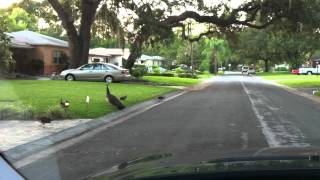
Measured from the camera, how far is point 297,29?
4238 cm

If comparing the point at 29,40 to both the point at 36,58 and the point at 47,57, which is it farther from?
the point at 47,57

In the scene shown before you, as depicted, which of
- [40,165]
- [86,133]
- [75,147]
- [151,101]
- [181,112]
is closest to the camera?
[40,165]

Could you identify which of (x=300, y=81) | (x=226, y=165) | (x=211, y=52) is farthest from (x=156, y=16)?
(x=211, y=52)

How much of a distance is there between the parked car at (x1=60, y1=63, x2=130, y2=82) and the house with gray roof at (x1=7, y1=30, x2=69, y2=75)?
7605 mm

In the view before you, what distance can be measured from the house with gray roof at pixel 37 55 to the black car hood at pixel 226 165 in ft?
147

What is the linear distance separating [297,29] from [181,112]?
23.8 metres

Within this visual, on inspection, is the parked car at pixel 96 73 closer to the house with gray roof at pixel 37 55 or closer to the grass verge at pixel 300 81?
the house with gray roof at pixel 37 55

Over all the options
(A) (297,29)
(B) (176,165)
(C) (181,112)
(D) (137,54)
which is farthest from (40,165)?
(D) (137,54)

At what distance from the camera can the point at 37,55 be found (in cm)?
5116

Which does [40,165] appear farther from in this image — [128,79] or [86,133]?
[128,79]

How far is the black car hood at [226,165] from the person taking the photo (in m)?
3.26

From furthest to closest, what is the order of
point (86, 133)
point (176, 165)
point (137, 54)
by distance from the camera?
point (137, 54) → point (86, 133) → point (176, 165)

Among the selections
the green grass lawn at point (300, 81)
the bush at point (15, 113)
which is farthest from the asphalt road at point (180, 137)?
the green grass lawn at point (300, 81)

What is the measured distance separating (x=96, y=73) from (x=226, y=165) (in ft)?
129
